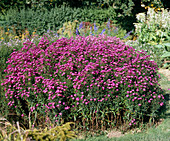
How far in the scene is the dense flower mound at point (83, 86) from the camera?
4105 millimetres

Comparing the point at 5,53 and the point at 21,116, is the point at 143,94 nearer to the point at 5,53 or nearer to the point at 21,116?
the point at 21,116

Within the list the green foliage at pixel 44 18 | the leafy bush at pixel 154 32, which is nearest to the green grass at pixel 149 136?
the leafy bush at pixel 154 32

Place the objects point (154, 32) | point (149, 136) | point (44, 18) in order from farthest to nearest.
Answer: point (44, 18) < point (154, 32) < point (149, 136)

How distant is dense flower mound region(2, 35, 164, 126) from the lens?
4105mm

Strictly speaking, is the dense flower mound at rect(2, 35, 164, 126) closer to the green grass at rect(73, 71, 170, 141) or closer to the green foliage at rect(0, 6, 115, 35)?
the green grass at rect(73, 71, 170, 141)

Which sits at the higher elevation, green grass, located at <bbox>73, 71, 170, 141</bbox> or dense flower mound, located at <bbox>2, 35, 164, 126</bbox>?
dense flower mound, located at <bbox>2, 35, 164, 126</bbox>

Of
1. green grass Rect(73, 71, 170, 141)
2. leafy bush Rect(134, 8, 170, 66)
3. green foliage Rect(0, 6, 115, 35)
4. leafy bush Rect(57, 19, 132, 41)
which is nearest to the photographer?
green grass Rect(73, 71, 170, 141)

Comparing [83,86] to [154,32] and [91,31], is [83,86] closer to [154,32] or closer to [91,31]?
[91,31]

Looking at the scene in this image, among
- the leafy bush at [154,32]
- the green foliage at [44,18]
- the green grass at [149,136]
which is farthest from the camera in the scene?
the green foliage at [44,18]

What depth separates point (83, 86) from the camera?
413 cm

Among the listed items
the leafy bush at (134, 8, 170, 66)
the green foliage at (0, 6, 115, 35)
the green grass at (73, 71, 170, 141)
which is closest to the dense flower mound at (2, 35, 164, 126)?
the green grass at (73, 71, 170, 141)

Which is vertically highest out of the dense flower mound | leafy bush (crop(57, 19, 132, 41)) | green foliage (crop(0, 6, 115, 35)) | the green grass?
green foliage (crop(0, 6, 115, 35))

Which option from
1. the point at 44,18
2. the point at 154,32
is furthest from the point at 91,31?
the point at 44,18

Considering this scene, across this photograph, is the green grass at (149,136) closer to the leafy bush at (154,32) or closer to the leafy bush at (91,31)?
the leafy bush at (154,32)
